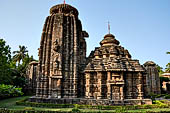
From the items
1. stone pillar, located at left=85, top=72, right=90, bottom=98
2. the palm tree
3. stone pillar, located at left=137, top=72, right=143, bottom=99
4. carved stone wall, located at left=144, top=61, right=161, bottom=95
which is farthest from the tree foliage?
carved stone wall, located at left=144, top=61, right=161, bottom=95

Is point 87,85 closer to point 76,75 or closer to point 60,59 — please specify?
point 76,75

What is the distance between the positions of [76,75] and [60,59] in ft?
9.11

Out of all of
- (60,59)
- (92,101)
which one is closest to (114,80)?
(92,101)

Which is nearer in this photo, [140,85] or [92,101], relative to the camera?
[92,101]

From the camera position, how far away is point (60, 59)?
55.0 feet

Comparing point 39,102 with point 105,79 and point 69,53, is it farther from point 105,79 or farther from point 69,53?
point 105,79

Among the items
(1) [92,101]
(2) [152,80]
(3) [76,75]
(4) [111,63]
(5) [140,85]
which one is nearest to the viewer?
(1) [92,101]

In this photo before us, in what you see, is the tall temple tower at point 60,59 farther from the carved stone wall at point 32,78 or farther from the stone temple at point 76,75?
the carved stone wall at point 32,78

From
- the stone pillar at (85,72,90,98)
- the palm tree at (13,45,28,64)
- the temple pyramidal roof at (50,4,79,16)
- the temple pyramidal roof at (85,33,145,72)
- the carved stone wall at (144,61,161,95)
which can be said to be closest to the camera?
the stone pillar at (85,72,90,98)

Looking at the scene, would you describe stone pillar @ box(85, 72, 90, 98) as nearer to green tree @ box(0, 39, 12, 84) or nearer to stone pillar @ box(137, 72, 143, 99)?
stone pillar @ box(137, 72, 143, 99)

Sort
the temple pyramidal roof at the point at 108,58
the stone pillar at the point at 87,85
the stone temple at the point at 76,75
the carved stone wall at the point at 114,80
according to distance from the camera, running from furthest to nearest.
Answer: the temple pyramidal roof at the point at 108,58 → the stone pillar at the point at 87,85 → the carved stone wall at the point at 114,80 → the stone temple at the point at 76,75

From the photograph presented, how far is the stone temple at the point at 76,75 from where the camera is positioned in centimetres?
1593

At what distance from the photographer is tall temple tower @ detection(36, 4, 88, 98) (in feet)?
53.5

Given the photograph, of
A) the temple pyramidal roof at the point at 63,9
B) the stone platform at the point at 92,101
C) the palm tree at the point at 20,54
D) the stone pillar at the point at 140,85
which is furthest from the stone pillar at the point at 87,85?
the palm tree at the point at 20,54
